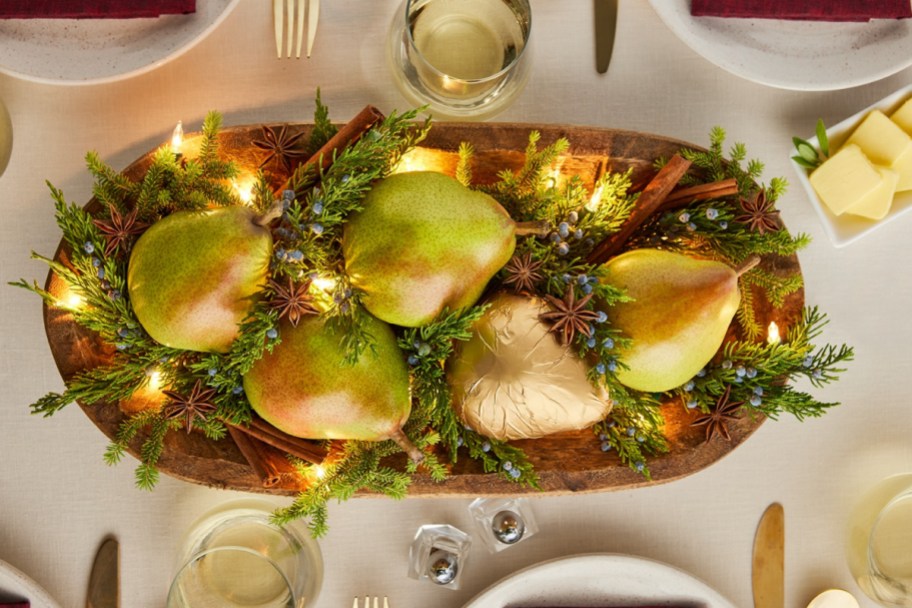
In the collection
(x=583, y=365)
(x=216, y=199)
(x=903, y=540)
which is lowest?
(x=903, y=540)

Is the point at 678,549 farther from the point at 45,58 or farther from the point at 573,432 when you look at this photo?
the point at 45,58

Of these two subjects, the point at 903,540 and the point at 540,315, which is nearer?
the point at 540,315

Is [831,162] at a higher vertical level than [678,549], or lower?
higher

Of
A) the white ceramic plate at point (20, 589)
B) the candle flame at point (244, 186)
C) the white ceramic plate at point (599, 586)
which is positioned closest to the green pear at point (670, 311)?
the white ceramic plate at point (599, 586)

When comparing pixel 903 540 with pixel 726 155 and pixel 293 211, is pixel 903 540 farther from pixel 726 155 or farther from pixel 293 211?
pixel 293 211

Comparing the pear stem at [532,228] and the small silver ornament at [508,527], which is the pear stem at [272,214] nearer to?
the pear stem at [532,228]

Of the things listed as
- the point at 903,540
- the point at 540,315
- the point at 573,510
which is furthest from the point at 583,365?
the point at 903,540
